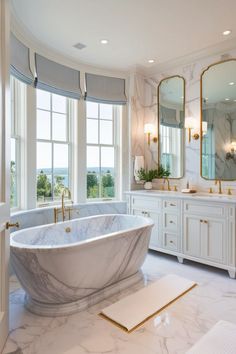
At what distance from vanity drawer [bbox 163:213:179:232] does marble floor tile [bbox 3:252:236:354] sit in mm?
993

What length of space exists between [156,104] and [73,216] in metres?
2.41

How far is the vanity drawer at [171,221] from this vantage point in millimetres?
3580

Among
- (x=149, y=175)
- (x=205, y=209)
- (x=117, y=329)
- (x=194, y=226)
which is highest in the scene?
(x=149, y=175)

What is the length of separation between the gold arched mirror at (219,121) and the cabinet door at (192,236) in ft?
2.59

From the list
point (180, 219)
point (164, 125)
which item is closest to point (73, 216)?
point (180, 219)

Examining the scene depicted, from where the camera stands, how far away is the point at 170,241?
365cm

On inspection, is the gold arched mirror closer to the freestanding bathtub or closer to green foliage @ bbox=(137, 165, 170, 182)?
green foliage @ bbox=(137, 165, 170, 182)

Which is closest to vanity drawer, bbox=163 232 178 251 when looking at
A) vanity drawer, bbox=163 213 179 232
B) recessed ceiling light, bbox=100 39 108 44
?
vanity drawer, bbox=163 213 179 232

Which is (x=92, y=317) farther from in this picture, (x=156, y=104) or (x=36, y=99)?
(x=156, y=104)

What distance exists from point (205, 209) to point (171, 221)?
1.87 feet

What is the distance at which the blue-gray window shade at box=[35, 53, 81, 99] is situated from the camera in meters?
3.50

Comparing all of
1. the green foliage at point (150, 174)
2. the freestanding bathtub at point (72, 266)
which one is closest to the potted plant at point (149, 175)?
the green foliage at point (150, 174)

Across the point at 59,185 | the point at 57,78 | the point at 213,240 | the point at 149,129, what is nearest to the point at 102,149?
the point at 149,129

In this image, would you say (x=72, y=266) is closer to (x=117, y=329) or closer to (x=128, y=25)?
(x=117, y=329)
